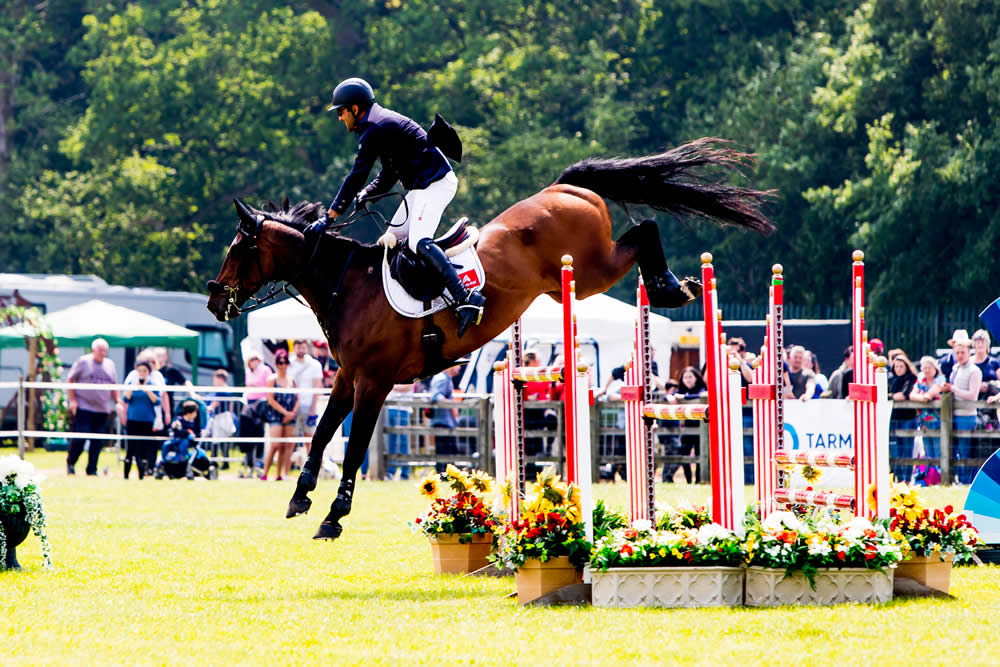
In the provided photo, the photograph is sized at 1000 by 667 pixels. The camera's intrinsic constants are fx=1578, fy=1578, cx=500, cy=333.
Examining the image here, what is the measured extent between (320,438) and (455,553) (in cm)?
106

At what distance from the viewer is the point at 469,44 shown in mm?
38312

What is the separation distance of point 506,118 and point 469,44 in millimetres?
2405

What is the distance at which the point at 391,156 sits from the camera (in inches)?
356

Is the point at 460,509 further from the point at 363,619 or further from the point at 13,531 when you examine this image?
the point at 13,531

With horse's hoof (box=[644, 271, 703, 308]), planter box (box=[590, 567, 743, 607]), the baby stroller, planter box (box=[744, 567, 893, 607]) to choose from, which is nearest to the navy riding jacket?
horse's hoof (box=[644, 271, 703, 308])

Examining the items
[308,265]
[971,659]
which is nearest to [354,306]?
[308,265]

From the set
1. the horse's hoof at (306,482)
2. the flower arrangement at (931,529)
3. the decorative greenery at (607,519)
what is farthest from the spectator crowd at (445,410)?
the flower arrangement at (931,529)

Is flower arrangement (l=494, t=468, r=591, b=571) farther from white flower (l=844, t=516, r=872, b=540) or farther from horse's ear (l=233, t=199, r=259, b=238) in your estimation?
horse's ear (l=233, t=199, r=259, b=238)

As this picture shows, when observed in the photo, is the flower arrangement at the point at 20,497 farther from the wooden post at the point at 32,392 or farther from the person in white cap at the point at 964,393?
the wooden post at the point at 32,392

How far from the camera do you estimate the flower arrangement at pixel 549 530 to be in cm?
740

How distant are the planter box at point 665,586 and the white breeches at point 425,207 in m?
2.69

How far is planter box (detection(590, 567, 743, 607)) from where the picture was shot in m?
7.20

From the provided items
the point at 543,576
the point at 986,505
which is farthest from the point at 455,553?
the point at 986,505

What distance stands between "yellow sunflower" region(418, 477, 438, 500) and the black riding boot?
876 mm
